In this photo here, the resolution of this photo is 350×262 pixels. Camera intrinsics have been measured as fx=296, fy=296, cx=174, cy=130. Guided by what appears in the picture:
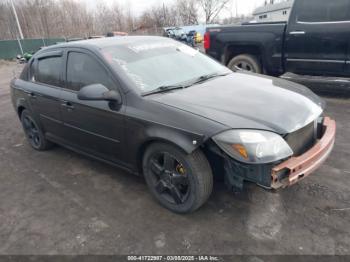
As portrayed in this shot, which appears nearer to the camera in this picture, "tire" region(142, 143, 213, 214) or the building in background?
"tire" region(142, 143, 213, 214)

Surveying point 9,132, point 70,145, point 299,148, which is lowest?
point 9,132

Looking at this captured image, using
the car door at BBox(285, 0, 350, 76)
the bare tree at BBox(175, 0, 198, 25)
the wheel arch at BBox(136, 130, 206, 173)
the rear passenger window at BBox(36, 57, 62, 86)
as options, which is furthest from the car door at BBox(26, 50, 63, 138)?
the bare tree at BBox(175, 0, 198, 25)

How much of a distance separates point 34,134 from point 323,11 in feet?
18.8

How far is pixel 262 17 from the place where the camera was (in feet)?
65.9

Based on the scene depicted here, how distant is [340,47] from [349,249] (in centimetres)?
444

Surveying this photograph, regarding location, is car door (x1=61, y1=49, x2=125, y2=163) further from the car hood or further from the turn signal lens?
the turn signal lens

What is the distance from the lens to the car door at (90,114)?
122 inches

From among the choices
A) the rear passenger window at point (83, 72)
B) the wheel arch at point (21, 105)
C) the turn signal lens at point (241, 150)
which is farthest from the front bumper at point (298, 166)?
the wheel arch at point (21, 105)

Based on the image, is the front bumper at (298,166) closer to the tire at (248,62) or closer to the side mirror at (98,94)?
the side mirror at (98,94)

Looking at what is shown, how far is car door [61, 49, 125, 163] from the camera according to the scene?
3090 mm

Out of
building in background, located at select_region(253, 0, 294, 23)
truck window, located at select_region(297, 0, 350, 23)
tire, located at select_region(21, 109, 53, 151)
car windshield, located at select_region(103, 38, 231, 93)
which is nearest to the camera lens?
car windshield, located at select_region(103, 38, 231, 93)

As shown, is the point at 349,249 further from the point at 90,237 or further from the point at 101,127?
the point at 101,127

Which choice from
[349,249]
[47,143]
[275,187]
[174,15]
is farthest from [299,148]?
[174,15]

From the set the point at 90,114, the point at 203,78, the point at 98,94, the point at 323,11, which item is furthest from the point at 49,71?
the point at 323,11
